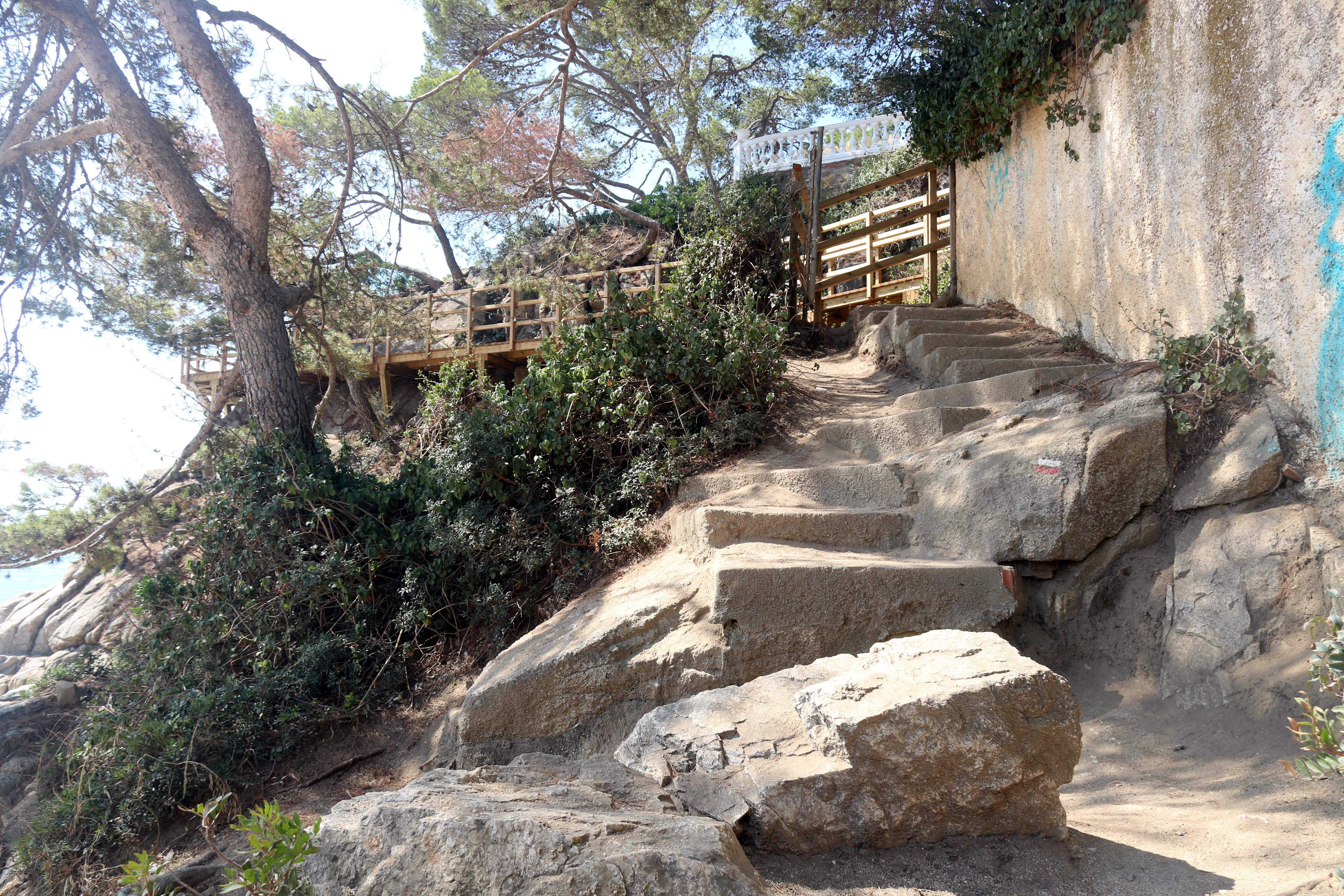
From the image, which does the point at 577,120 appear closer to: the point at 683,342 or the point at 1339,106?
the point at 683,342

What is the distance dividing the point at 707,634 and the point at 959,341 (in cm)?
419

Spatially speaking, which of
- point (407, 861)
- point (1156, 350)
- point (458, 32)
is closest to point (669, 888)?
point (407, 861)

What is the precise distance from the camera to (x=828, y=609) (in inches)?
155

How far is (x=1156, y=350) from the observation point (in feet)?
15.9

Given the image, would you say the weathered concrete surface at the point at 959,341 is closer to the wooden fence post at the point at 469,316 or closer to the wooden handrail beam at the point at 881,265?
the wooden handrail beam at the point at 881,265

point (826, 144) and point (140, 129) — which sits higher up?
point (826, 144)

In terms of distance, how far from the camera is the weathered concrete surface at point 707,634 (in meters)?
3.93

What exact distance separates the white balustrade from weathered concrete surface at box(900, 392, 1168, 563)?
1214 cm

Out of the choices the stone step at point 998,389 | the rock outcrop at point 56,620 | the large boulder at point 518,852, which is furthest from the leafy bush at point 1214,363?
the rock outcrop at point 56,620

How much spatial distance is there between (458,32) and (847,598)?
15.1 m

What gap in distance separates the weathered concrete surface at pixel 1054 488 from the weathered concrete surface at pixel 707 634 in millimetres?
332

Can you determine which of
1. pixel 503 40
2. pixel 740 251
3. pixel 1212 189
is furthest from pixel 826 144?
pixel 1212 189

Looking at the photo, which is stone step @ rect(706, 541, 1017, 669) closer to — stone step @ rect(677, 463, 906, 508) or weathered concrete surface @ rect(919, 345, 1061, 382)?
stone step @ rect(677, 463, 906, 508)

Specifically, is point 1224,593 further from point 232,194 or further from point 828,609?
point 232,194
